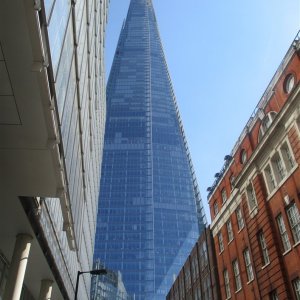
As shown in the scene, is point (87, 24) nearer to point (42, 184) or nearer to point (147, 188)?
point (42, 184)

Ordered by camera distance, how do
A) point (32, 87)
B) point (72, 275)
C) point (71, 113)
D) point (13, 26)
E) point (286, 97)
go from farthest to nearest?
point (72, 275)
point (286, 97)
point (71, 113)
point (32, 87)
point (13, 26)

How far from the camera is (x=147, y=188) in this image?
638 feet

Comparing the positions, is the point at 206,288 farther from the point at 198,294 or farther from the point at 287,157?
the point at 287,157

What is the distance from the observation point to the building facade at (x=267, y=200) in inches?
967

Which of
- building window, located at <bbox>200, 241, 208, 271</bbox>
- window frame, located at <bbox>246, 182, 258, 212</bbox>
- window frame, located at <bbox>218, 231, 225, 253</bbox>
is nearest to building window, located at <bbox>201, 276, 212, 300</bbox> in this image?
building window, located at <bbox>200, 241, 208, 271</bbox>

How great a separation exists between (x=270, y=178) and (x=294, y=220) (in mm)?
4809

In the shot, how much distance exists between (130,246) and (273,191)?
151m

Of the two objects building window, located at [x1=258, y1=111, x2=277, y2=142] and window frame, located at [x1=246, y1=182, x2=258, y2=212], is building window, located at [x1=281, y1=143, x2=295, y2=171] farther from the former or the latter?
window frame, located at [x1=246, y1=182, x2=258, y2=212]

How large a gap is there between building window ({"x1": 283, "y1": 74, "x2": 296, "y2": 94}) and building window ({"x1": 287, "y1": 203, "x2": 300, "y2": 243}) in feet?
24.4

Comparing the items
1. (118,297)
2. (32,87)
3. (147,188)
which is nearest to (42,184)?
(32,87)

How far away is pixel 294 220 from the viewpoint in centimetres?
2473

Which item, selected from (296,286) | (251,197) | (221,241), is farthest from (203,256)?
(296,286)

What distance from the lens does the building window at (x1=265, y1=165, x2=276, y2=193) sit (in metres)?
28.2

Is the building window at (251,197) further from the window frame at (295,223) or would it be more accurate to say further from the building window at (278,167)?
the window frame at (295,223)
